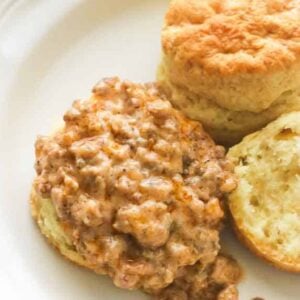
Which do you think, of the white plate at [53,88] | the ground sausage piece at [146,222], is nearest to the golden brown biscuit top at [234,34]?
the white plate at [53,88]

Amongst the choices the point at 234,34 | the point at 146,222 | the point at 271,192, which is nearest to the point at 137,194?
the point at 146,222

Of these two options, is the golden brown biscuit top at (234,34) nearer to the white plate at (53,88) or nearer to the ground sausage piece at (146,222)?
the white plate at (53,88)

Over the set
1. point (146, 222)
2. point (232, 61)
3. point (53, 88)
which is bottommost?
point (146, 222)

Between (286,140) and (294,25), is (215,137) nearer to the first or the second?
(286,140)

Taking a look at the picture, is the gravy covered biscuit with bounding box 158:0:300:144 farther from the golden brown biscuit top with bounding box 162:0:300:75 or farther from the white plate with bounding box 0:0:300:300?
the white plate with bounding box 0:0:300:300

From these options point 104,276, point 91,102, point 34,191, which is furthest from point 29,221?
point 91,102

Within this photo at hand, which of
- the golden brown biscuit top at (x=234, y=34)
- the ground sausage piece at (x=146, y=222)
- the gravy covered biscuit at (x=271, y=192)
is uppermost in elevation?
the golden brown biscuit top at (x=234, y=34)

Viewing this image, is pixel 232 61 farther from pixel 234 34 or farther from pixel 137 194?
pixel 137 194
